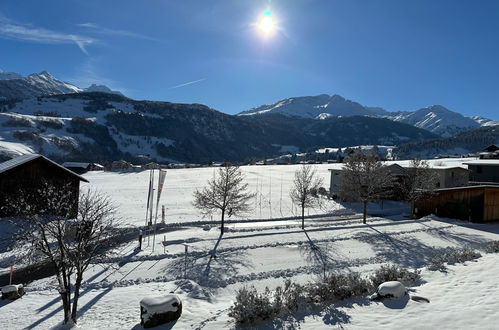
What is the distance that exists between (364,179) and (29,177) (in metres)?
36.9

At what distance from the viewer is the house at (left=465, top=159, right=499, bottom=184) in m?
56.3

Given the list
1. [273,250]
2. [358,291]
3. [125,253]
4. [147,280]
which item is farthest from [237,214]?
[358,291]

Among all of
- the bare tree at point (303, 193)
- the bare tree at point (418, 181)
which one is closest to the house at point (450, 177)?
the bare tree at point (418, 181)

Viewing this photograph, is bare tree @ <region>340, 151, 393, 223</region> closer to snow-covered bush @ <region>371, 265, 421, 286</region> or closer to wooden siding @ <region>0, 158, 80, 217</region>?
snow-covered bush @ <region>371, 265, 421, 286</region>

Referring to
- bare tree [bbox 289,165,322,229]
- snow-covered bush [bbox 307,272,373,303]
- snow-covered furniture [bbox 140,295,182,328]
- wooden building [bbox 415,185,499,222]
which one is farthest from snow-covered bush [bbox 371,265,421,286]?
wooden building [bbox 415,185,499,222]

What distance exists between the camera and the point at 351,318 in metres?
11.8

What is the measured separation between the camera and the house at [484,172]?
56294 millimetres

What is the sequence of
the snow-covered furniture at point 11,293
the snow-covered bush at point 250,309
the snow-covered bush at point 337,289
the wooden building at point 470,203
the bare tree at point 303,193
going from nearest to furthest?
1. the snow-covered bush at point 250,309
2. the snow-covered bush at point 337,289
3. the snow-covered furniture at point 11,293
4. the wooden building at point 470,203
5. the bare tree at point 303,193

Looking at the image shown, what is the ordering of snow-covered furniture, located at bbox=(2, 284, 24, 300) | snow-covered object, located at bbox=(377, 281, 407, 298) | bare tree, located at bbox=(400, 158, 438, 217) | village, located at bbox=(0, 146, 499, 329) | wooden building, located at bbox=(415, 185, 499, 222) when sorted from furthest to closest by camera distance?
bare tree, located at bbox=(400, 158, 438, 217)
wooden building, located at bbox=(415, 185, 499, 222)
snow-covered furniture, located at bbox=(2, 284, 24, 300)
village, located at bbox=(0, 146, 499, 329)
snow-covered object, located at bbox=(377, 281, 407, 298)

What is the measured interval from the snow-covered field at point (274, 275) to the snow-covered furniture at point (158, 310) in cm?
54

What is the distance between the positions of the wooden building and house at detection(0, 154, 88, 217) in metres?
39.8

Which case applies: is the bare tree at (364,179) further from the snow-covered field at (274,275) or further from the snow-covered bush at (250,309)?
the snow-covered bush at (250,309)

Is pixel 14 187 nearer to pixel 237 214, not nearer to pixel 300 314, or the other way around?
pixel 237 214

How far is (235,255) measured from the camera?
2375 centimetres
